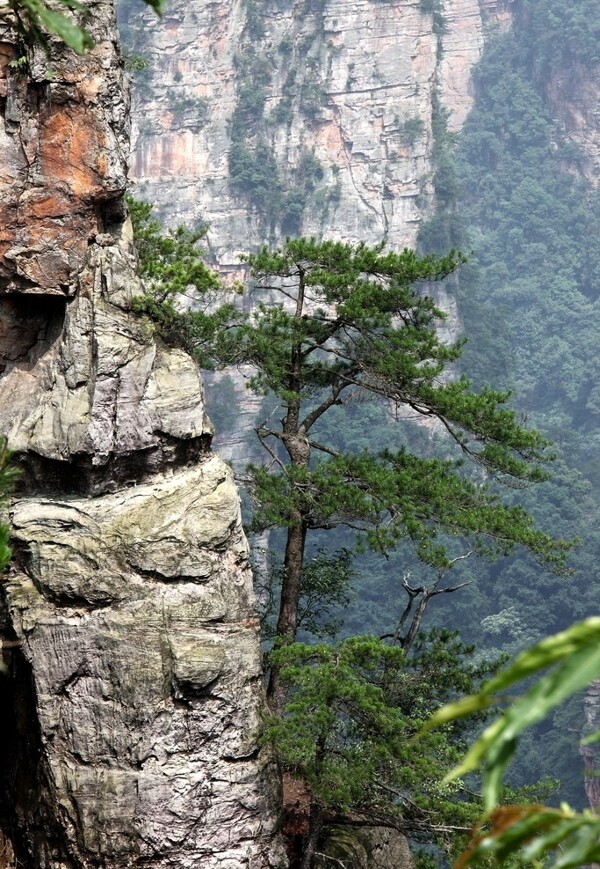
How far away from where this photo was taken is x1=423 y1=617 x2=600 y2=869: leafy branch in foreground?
152 centimetres

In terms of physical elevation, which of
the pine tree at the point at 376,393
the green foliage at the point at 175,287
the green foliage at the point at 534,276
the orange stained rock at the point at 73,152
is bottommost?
the green foliage at the point at 534,276

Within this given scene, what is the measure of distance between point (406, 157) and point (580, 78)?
793 inches

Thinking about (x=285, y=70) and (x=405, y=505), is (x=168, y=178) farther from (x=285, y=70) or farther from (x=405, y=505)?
(x=405, y=505)

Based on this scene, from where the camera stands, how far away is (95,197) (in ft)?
31.2

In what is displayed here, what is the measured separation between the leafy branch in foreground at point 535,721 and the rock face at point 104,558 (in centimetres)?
734

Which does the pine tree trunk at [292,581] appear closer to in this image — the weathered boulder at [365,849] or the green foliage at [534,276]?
the weathered boulder at [365,849]

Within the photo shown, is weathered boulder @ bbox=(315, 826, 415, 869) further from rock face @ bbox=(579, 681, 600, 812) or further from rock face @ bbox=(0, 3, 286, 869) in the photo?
rock face @ bbox=(579, 681, 600, 812)

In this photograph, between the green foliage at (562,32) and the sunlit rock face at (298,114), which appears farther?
the green foliage at (562,32)

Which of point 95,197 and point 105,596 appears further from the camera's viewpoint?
point 95,197

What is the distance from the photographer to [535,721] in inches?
62.9

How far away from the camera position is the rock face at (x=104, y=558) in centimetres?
880

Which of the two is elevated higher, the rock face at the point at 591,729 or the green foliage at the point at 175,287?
the green foliage at the point at 175,287

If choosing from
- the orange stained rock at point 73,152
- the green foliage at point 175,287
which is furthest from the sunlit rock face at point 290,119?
the orange stained rock at point 73,152

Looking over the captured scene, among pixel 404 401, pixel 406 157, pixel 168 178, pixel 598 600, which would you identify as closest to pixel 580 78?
pixel 406 157
